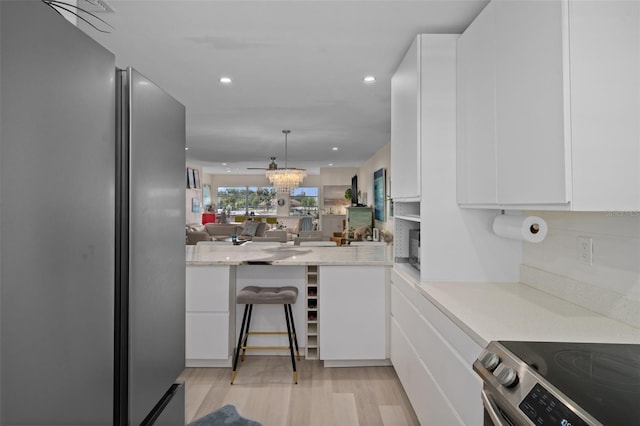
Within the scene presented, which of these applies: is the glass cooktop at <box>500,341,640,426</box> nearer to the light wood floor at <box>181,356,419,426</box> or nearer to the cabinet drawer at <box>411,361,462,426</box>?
the cabinet drawer at <box>411,361,462,426</box>

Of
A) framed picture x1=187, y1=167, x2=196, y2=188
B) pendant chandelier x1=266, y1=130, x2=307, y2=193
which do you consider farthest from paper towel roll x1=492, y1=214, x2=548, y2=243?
framed picture x1=187, y1=167, x2=196, y2=188

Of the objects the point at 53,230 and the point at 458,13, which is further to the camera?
the point at 458,13

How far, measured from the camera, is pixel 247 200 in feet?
43.8

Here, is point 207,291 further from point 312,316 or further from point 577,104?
point 577,104

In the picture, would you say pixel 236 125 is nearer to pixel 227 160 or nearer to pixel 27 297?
pixel 227 160

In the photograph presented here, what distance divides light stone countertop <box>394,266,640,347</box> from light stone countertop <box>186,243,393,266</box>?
1.03 metres

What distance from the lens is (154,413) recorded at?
4.02ft

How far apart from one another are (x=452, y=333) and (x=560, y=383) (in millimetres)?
654

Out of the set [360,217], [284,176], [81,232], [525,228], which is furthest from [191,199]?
[81,232]

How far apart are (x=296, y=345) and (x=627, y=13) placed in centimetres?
298

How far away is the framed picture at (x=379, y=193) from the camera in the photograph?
686 centimetres

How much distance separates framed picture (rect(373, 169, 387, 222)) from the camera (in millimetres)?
6861

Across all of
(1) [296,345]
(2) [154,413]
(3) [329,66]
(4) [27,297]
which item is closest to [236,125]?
(3) [329,66]

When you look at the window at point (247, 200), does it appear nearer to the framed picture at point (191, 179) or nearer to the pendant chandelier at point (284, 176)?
the framed picture at point (191, 179)
